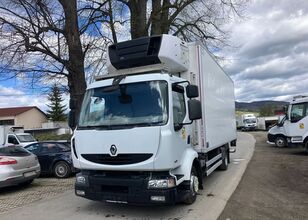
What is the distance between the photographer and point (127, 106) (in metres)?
7.49

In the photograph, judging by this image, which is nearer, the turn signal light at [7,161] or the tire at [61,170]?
the turn signal light at [7,161]

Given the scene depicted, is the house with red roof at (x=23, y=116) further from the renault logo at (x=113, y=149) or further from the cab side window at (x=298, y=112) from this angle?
the renault logo at (x=113, y=149)

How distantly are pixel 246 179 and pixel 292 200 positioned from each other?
315 cm

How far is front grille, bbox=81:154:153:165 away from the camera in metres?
7.05

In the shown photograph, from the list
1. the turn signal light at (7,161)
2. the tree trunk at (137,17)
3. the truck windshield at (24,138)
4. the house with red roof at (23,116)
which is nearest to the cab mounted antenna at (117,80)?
the turn signal light at (7,161)

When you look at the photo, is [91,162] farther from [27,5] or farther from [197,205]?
[27,5]

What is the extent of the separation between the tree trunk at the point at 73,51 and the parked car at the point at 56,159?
2.83 m

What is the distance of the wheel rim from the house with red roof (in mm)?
57815

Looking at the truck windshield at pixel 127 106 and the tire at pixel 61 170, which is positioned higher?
the truck windshield at pixel 127 106

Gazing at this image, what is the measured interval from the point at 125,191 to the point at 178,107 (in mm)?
1916

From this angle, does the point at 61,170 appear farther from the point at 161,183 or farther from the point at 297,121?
the point at 297,121

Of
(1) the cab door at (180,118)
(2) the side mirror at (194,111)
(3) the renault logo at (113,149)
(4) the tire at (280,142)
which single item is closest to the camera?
(3) the renault logo at (113,149)

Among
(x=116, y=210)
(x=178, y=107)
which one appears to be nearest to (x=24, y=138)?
(x=116, y=210)

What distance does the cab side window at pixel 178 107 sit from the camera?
24.5 ft
